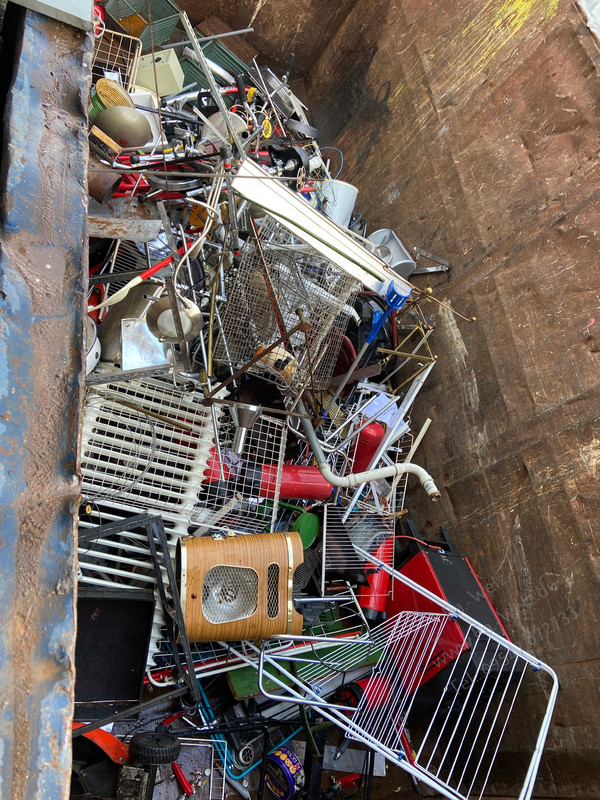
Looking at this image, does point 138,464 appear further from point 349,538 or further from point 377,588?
point 377,588

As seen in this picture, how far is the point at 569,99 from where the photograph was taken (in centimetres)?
431

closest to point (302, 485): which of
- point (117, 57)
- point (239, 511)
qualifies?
point (239, 511)

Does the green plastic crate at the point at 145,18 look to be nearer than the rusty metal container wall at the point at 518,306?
No

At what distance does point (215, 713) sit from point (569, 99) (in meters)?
5.43

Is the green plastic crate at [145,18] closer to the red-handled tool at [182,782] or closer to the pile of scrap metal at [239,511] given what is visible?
the pile of scrap metal at [239,511]

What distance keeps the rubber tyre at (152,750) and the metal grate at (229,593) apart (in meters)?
0.63

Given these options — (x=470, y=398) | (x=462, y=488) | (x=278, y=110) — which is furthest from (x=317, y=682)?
(x=278, y=110)

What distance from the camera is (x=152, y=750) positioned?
2.60m

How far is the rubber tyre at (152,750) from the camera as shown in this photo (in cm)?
259

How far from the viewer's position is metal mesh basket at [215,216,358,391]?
336 cm

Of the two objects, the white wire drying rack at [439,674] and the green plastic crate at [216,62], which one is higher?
the green plastic crate at [216,62]

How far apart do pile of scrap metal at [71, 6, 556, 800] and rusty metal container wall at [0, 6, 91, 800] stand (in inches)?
37.0

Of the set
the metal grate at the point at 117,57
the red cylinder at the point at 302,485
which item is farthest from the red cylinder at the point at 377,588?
the metal grate at the point at 117,57

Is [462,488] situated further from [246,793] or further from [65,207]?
[65,207]
